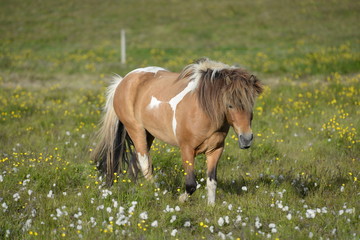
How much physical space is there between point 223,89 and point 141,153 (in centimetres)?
200

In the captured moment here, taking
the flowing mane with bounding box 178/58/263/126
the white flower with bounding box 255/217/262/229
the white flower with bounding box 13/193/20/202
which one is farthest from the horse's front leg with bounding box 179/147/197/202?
the white flower with bounding box 13/193/20/202

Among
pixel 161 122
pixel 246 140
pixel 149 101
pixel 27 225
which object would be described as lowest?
pixel 27 225

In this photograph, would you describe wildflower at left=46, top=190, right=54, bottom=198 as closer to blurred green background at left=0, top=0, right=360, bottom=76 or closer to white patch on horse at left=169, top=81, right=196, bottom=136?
white patch on horse at left=169, top=81, right=196, bottom=136

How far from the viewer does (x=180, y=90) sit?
574 centimetres

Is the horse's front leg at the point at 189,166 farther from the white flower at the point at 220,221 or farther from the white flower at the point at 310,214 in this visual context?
the white flower at the point at 310,214

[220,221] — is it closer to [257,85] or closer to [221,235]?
[221,235]

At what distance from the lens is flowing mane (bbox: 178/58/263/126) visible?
4.92m

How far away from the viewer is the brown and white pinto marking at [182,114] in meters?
5.02

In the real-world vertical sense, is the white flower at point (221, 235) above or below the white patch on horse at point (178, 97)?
below

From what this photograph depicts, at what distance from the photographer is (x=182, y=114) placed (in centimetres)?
549

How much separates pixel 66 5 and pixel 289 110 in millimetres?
36628

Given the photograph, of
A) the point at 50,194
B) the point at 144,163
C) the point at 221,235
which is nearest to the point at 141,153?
the point at 144,163

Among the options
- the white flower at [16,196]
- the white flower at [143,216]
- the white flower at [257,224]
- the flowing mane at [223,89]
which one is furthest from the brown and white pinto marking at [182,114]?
the white flower at [16,196]

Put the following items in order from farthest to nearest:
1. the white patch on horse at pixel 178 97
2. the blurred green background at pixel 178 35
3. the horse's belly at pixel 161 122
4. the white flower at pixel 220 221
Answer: the blurred green background at pixel 178 35
the horse's belly at pixel 161 122
the white patch on horse at pixel 178 97
the white flower at pixel 220 221
